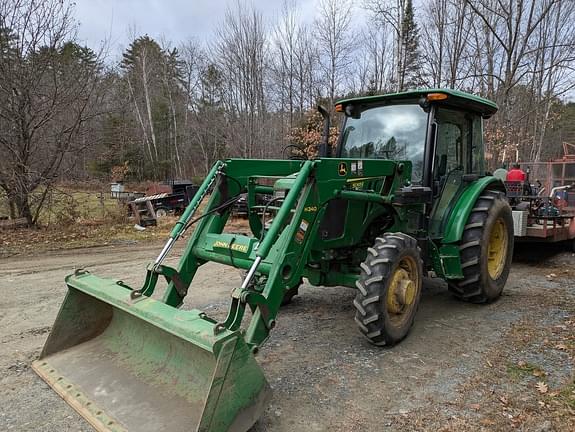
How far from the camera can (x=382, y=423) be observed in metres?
2.89

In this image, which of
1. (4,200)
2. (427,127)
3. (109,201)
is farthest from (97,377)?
(109,201)

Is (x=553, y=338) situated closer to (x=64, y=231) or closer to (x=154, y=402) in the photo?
(x=154, y=402)

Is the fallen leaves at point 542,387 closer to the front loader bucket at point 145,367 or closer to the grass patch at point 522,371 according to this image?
the grass patch at point 522,371

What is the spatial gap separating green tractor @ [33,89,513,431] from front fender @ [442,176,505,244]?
1 centimetres

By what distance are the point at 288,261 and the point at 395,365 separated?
1267mm

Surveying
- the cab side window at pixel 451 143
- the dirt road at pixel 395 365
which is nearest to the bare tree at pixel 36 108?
the dirt road at pixel 395 365

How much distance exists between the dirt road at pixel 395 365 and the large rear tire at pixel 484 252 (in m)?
0.24

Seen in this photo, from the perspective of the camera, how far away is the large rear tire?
15.5 feet

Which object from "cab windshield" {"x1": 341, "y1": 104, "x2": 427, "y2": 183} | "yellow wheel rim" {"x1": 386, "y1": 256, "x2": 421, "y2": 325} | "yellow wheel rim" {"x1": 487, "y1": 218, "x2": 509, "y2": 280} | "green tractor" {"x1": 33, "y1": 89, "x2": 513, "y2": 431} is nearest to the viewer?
"green tractor" {"x1": 33, "y1": 89, "x2": 513, "y2": 431}

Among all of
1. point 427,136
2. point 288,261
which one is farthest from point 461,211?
point 288,261

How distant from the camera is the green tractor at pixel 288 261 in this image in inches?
108

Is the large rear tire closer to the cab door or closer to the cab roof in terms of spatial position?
the cab door

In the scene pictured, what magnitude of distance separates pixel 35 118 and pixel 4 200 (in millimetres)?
2002

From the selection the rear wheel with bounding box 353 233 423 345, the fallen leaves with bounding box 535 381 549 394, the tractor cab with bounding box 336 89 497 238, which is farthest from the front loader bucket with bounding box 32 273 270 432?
the tractor cab with bounding box 336 89 497 238
